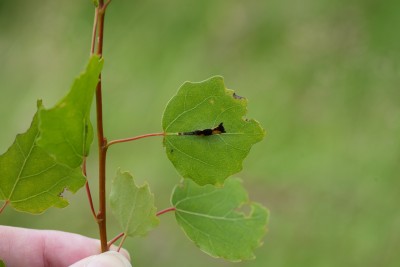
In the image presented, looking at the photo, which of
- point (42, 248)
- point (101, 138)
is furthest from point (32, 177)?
point (42, 248)

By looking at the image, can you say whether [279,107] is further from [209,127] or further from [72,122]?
[72,122]

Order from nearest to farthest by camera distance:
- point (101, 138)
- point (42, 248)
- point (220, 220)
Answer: point (101, 138), point (220, 220), point (42, 248)

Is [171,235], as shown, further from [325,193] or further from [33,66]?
[33,66]

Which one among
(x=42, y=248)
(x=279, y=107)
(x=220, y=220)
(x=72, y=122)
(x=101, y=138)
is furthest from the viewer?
(x=279, y=107)

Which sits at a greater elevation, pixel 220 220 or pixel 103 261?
pixel 220 220

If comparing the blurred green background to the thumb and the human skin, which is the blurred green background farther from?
the thumb

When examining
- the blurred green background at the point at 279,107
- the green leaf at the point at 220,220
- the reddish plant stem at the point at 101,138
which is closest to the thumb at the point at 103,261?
the reddish plant stem at the point at 101,138

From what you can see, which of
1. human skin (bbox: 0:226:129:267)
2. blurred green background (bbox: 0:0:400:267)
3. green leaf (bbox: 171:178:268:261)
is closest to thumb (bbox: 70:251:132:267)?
green leaf (bbox: 171:178:268:261)
